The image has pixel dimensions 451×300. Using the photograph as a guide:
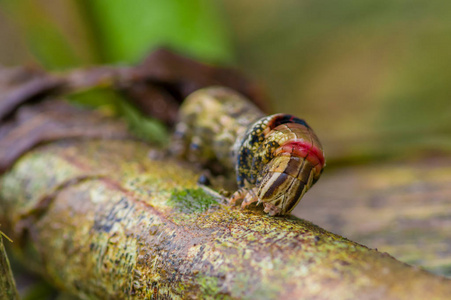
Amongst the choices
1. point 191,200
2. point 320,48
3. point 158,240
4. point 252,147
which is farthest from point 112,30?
point 158,240

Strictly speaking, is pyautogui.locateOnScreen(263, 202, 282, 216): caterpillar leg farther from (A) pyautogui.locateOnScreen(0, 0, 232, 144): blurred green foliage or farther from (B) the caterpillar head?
(A) pyautogui.locateOnScreen(0, 0, 232, 144): blurred green foliage

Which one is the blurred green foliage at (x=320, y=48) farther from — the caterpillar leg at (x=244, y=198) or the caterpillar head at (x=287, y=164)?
the caterpillar leg at (x=244, y=198)

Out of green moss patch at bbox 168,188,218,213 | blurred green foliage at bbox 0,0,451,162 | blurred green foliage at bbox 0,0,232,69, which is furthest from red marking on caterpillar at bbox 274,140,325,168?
blurred green foliage at bbox 0,0,232,69

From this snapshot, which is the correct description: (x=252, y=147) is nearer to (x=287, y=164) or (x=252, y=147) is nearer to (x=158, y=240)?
(x=287, y=164)

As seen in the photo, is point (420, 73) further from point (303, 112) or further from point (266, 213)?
point (266, 213)

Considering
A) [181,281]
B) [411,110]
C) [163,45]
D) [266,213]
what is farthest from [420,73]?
[181,281]
